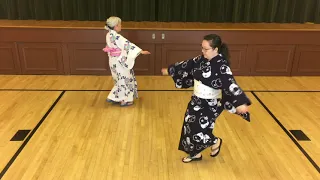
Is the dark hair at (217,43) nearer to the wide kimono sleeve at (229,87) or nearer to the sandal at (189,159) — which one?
the wide kimono sleeve at (229,87)

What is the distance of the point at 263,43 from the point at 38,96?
3.69 meters

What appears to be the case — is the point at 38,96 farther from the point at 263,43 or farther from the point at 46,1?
the point at 263,43

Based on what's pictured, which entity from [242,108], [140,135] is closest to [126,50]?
[140,135]

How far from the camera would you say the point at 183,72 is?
294cm

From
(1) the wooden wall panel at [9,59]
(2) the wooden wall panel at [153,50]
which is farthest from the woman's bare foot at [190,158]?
(1) the wooden wall panel at [9,59]

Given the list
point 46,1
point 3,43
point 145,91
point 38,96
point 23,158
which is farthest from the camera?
point 46,1

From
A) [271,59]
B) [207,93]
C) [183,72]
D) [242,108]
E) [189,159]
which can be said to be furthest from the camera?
[271,59]

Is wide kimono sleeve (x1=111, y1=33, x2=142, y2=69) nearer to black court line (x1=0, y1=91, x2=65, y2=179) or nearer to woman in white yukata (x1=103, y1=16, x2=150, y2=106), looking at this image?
woman in white yukata (x1=103, y1=16, x2=150, y2=106)

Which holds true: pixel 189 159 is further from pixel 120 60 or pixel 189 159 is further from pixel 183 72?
pixel 120 60

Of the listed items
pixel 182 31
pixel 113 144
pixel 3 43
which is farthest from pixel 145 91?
pixel 3 43

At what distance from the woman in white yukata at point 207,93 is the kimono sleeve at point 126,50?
1.21m

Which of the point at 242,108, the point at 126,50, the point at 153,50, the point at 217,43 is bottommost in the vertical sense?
the point at 153,50

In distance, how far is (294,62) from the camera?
5.62 metres

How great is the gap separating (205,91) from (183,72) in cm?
29
